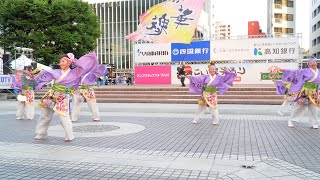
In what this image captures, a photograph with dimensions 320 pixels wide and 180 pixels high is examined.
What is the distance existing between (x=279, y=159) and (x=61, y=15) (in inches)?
1131

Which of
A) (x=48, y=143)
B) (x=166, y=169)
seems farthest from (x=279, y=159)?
(x=48, y=143)

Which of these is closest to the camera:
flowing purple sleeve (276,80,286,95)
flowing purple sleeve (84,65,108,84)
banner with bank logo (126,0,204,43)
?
flowing purple sleeve (84,65,108,84)

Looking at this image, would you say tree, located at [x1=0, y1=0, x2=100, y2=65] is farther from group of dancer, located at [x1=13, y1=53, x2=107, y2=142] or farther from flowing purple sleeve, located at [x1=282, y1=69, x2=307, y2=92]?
flowing purple sleeve, located at [x1=282, y1=69, x2=307, y2=92]

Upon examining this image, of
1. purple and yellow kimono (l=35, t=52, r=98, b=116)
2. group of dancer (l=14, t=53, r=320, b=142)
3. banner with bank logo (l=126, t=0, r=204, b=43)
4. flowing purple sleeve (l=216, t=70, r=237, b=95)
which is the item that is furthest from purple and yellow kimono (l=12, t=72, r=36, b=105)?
banner with bank logo (l=126, t=0, r=204, b=43)

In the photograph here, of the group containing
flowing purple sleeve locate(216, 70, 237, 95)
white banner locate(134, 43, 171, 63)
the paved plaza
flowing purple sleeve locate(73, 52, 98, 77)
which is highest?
white banner locate(134, 43, 171, 63)

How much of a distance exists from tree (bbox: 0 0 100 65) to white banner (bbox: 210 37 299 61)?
567 inches

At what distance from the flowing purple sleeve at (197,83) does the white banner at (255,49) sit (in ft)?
41.8

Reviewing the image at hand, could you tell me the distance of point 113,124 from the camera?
34.4 feet

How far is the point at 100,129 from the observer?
9461mm

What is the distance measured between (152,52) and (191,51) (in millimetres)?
2790

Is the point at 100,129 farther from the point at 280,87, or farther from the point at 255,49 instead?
the point at 255,49

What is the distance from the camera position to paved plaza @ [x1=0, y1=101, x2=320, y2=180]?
510cm

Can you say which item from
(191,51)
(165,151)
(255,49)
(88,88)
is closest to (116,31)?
(191,51)

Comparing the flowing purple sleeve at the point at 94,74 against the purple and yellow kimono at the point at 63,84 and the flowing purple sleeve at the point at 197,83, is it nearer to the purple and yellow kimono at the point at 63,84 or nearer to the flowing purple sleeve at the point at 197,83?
the flowing purple sleeve at the point at 197,83
